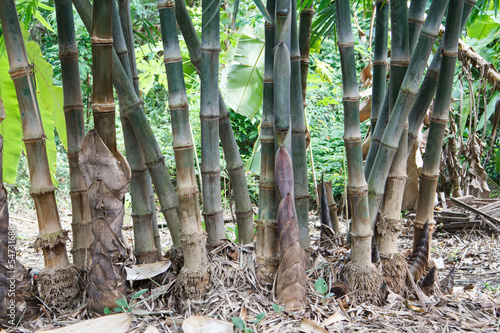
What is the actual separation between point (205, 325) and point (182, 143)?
56 centimetres

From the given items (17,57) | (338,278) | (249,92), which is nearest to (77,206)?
(17,57)

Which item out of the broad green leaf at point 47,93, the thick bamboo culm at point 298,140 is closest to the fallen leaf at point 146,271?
the thick bamboo culm at point 298,140

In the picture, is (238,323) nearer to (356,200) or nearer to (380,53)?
(356,200)

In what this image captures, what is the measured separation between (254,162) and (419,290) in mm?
1939

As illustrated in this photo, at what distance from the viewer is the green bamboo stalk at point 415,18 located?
4.86 ft

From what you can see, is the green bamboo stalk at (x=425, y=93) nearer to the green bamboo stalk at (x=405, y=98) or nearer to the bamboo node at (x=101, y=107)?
the green bamboo stalk at (x=405, y=98)

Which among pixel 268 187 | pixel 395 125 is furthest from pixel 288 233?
pixel 395 125

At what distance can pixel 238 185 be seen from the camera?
1604 millimetres

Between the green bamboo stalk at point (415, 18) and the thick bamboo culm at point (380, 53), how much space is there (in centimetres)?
9

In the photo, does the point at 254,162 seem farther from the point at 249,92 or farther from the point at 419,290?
the point at 419,290

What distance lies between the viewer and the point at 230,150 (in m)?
1.59

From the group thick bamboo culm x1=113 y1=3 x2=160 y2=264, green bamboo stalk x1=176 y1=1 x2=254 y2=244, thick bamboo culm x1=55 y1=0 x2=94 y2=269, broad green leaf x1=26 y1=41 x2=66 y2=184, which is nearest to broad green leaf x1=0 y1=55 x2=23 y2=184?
broad green leaf x1=26 y1=41 x2=66 y2=184

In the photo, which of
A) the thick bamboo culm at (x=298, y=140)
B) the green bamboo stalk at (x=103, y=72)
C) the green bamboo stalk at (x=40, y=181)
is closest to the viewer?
the green bamboo stalk at (x=103, y=72)

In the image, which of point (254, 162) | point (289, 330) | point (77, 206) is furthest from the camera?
point (254, 162)
